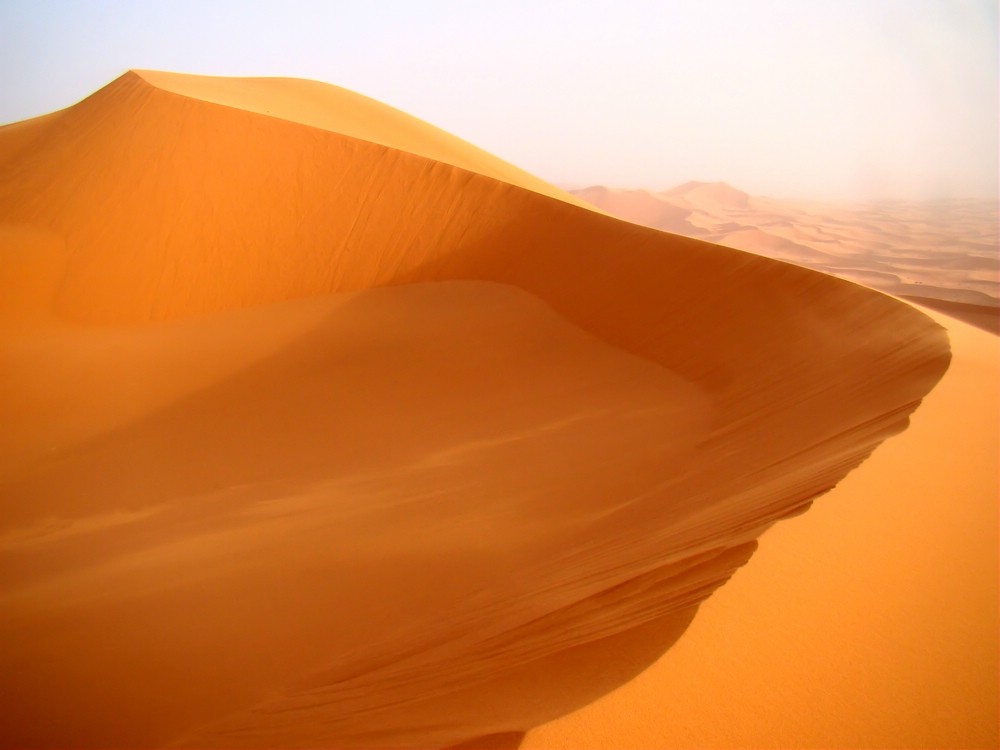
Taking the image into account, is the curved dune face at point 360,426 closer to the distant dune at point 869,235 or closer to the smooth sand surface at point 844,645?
the smooth sand surface at point 844,645

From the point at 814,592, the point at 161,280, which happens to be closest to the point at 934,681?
the point at 814,592

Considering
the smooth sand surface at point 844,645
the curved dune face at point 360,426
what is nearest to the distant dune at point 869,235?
the curved dune face at point 360,426

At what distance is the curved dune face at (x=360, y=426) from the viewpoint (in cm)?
316

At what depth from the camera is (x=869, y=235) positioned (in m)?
32.6

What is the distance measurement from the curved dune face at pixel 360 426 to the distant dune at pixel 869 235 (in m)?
10.1

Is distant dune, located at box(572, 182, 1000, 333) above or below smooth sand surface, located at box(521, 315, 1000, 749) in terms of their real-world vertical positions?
above

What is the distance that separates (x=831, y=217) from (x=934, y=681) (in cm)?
4594

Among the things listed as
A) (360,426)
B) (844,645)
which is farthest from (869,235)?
(844,645)

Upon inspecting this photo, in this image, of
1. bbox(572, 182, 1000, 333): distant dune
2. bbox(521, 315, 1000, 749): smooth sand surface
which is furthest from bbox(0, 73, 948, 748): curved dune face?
bbox(572, 182, 1000, 333): distant dune

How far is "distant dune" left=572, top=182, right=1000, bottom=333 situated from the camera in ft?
63.8

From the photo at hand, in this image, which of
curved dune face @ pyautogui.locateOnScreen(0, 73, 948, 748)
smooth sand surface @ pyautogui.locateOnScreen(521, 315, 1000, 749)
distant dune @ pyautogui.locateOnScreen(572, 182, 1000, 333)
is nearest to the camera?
smooth sand surface @ pyautogui.locateOnScreen(521, 315, 1000, 749)

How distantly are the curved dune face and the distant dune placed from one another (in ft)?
33.0

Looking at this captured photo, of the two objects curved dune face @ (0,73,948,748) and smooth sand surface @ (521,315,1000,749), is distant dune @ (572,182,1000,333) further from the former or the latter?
smooth sand surface @ (521,315,1000,749)

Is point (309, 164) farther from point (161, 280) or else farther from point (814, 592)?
point (814, 592)
